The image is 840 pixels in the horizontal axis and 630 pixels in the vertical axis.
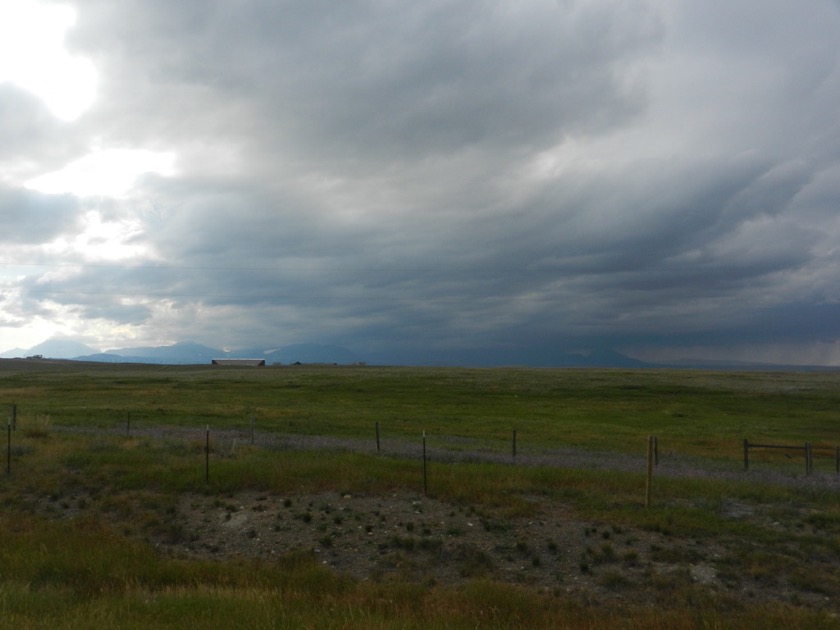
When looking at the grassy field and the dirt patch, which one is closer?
the grassy field

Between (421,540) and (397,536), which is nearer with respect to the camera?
(421,540)

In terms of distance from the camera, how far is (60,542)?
47.1ft

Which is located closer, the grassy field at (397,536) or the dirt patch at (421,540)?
the grassy field at (397,536)

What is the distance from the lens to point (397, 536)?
610 inches

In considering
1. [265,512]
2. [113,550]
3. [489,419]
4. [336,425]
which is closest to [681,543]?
[265,512]

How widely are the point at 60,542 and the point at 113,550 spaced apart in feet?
4.91

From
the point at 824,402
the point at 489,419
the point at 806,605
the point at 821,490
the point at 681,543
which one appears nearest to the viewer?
the point at 806,605

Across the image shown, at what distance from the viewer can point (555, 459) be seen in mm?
26797

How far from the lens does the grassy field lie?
1070 cm

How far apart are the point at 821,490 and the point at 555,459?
30.2 feet

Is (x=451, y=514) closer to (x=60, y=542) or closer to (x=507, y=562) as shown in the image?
(x=507, y=562)

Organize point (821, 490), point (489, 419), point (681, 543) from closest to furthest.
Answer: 1. point (681, 543)
2. point (821, 490)
3. point (489, 419)

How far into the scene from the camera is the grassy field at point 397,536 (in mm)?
10703

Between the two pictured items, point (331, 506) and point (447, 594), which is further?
point (331, 506)
